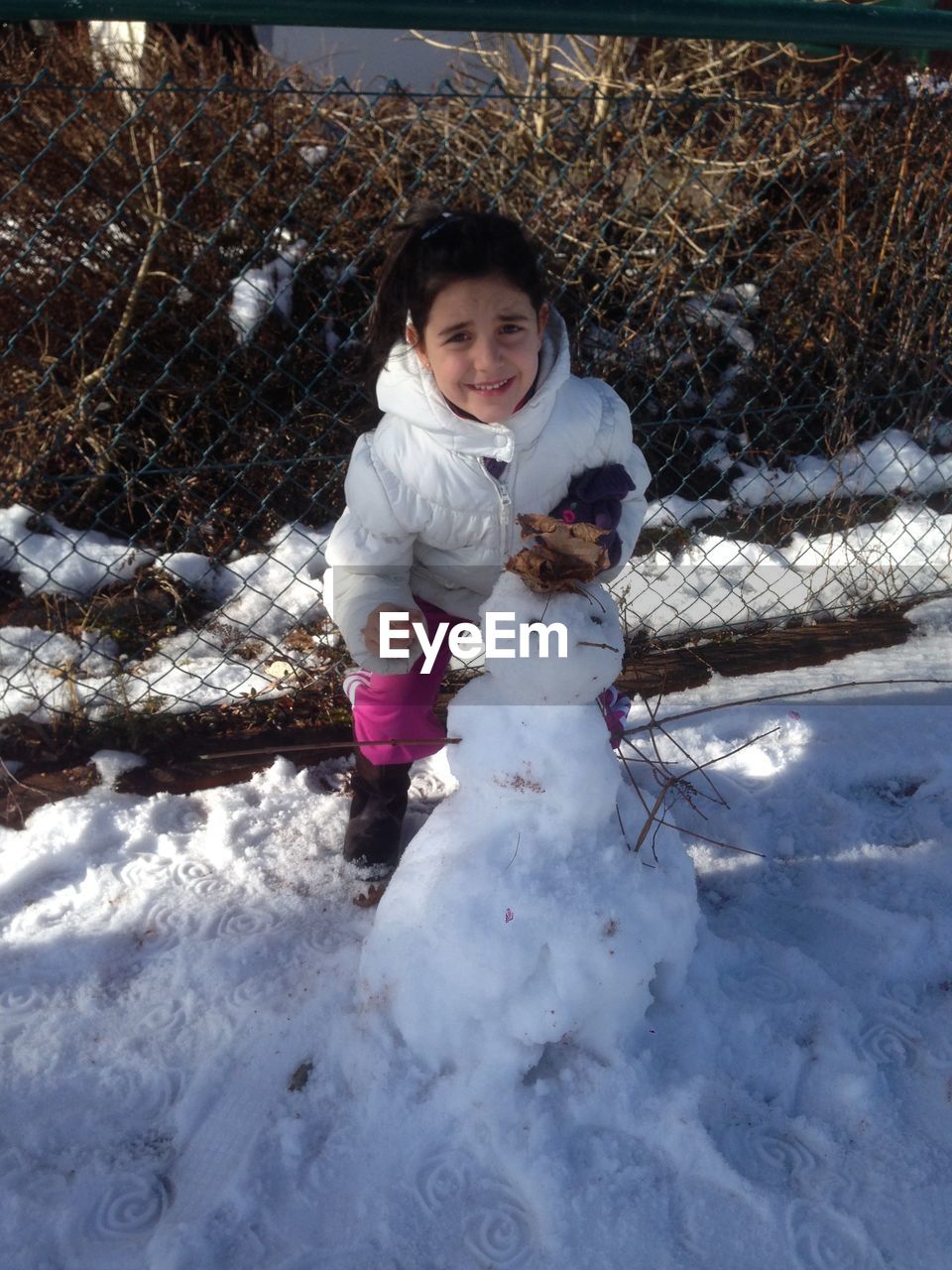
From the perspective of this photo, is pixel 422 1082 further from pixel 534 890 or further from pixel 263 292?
pixel 263 292

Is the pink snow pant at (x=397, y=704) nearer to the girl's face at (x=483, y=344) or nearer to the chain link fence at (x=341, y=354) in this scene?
the girl's face at (x=483, y=344)

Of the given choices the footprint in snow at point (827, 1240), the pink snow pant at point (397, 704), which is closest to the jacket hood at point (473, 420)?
the pink snow pant at point (397, 704)

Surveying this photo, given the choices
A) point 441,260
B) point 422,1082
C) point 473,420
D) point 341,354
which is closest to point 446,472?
point 473,420

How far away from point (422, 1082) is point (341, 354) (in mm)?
2847

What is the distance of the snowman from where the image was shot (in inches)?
62.4

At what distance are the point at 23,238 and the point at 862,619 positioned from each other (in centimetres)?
300

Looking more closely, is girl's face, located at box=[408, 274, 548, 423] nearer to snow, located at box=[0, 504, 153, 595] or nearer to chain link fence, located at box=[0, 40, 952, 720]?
chain link fence, located at box=[0, 40, 952, 720]

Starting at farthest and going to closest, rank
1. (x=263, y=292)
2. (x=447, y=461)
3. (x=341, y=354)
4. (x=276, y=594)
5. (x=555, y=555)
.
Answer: (x=341, y=354) → (x=263, y=292) → (x=276, y=594) → (x=447, y=461) → (x=555, y=555)

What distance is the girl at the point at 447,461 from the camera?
1755mm

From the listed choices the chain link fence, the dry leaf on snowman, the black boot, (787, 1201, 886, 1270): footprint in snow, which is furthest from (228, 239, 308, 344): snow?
(787, 1201, 886, 1270): footprint in snow

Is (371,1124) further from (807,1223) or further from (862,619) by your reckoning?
(862,619)

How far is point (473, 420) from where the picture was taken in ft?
5.99

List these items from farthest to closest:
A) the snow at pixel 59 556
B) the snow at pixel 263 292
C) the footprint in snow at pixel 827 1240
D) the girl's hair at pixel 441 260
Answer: the snow at pixel 263 292, the snow at pixel 59 556, the girl's hair at pixel 441 260, the footprint in snow at pixel 827 1240

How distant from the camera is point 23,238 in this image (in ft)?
10.4
